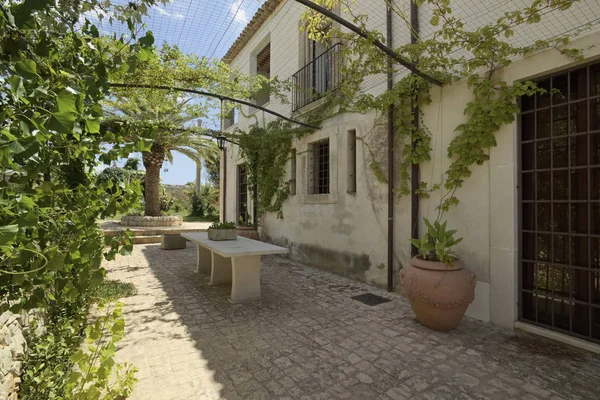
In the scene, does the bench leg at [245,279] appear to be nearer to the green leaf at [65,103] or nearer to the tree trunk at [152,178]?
the green leaf at [65,103]

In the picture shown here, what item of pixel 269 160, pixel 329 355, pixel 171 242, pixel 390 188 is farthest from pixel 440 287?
pixel 171 242

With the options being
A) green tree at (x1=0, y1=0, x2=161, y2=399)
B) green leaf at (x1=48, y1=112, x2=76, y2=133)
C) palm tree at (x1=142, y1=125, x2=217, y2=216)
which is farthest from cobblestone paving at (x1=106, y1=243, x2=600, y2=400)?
palm tree at (x1=142, y1=125, x2=217, y2=216)

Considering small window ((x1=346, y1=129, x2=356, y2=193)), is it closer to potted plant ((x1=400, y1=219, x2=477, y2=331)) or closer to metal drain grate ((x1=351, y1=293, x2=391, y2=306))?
metal drain grate ((x1=351, y1=293, x2=391, y2=306))

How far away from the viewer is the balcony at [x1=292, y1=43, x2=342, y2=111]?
21.0 ft

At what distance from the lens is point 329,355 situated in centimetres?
289

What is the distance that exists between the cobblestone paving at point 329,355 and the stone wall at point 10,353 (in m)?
0.73

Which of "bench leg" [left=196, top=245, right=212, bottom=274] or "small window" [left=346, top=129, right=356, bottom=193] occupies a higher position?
"small window" [left=346, top=129, right=356, bottom=193]

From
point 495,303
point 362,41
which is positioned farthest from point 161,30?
point 495,303

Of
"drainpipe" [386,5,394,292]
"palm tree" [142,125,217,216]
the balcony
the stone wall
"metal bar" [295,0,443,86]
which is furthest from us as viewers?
"palm tree" [142,125,217,216]

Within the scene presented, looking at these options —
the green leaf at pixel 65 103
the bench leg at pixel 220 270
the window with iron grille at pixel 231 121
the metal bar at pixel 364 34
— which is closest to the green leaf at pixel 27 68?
the green leaf at pixel 65 103

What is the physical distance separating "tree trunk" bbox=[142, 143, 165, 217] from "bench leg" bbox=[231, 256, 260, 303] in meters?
9.15

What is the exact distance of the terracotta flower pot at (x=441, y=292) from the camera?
3271 millimetres

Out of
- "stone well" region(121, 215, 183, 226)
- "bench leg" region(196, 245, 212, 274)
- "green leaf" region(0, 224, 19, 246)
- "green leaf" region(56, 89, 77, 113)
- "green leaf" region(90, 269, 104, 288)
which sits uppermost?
"green leaf" region(56, 89, 77, 113)

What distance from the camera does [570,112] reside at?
10.8 feet
